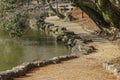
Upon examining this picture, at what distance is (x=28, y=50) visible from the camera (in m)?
28.3

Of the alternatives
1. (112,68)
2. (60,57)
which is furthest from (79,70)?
(60,57)

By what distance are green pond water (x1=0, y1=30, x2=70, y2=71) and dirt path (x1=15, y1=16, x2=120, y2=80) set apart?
14.5 feet

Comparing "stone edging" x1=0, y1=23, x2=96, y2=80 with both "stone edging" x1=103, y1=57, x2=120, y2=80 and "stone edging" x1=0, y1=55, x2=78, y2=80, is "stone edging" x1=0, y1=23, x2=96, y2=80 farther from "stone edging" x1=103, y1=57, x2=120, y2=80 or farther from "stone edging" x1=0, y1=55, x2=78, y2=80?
"stone edging" x1=103, y1=57, x2=120, y2=80

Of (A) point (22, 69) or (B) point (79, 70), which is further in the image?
(B) point (79, 70)

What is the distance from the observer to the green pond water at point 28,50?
24688 mm

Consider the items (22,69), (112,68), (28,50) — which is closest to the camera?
(112,68)

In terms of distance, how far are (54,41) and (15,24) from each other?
3869mm

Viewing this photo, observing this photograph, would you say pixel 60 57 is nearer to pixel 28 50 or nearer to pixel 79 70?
pixel 79 70

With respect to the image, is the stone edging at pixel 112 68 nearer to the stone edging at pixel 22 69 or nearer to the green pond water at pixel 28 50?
the stone edging at pixel 22 69

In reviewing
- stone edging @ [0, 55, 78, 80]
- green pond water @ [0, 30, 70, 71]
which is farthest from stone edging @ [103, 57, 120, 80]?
green pond water @ [0, 30, 70, 71]

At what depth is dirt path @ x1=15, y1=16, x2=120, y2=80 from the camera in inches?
629

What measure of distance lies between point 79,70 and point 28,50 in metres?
11.4

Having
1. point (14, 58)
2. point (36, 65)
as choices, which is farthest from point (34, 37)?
point (36, 65)

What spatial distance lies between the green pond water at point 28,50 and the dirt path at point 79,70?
4.42 meters
